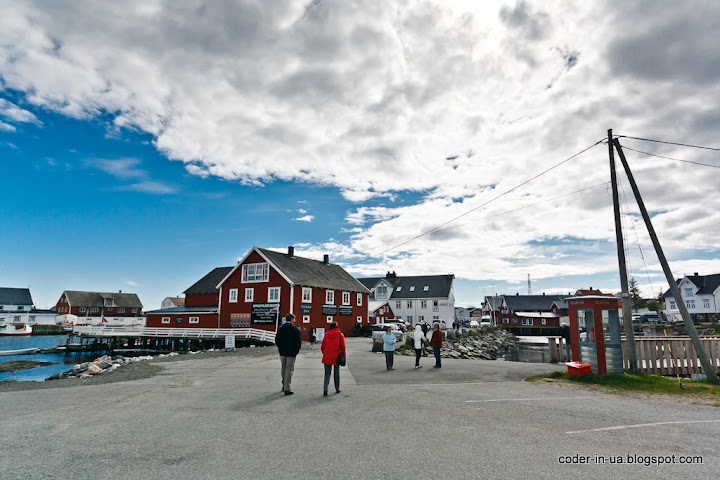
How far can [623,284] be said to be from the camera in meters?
15.3

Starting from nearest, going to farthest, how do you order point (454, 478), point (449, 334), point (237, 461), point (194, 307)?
point (454, 478) < point (237, 461) < point (449, 334) < point (194, 307)

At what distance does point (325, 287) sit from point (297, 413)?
3347cm

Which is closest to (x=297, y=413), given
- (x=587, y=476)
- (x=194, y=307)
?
(x=587, y=476)

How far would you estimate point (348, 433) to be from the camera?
6.88 metres

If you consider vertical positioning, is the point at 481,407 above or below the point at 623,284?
below

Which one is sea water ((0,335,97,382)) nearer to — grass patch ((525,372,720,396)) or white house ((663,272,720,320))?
grass patch ((525,372,720,396))

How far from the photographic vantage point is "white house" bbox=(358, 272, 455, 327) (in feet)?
225

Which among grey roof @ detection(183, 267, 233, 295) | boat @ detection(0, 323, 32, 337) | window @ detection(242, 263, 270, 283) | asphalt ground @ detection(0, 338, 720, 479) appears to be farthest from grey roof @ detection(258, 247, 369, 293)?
boat @ detection(0, 323, 32, 337)

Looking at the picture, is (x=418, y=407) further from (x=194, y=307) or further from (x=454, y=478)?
(x=194, y=307)

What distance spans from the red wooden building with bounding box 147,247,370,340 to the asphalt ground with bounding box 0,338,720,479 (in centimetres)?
2599

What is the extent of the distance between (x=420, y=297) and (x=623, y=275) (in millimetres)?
55549

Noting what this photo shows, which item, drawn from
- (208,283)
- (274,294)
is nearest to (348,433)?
(274,294)

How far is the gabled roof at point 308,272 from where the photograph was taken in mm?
38844

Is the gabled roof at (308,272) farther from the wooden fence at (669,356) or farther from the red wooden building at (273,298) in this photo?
the wooden fence at (669,356)
